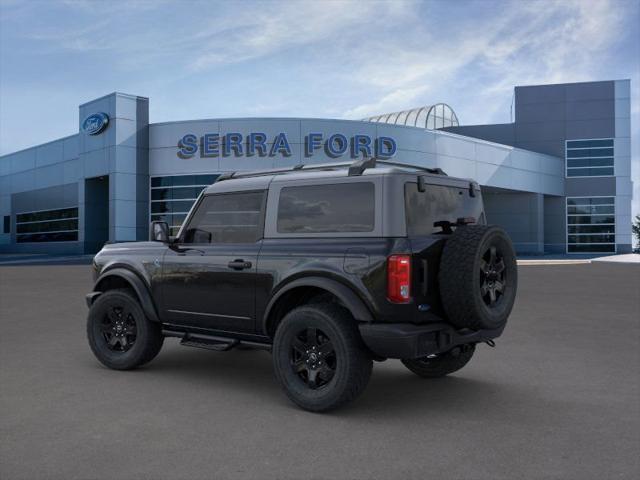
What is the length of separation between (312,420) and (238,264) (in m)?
1.57

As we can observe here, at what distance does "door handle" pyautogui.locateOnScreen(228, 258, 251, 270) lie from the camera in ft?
18.3

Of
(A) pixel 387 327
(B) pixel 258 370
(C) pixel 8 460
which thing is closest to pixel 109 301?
(B) pixel 258 370

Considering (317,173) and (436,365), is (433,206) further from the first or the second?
(436,365)

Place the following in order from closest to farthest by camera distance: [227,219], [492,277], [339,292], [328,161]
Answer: [339,292]
[492,277]
[227,219]
[328,161]

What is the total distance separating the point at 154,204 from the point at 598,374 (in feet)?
111

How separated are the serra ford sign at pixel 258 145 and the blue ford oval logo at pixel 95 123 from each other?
16.2 feet

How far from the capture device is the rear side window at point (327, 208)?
511cm

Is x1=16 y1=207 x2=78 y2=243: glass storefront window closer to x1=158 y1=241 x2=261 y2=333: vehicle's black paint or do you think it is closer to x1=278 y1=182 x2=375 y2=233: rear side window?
x1=158 y1=241 x2=261 y2=333: vehicle's black paint

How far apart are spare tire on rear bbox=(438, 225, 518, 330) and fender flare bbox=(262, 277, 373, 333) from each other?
25.1 inches

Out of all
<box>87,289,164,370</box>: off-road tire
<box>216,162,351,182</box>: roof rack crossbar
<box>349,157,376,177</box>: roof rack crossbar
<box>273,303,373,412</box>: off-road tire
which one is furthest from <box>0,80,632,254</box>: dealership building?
<box>273,303,373,412</box>: off-road tire

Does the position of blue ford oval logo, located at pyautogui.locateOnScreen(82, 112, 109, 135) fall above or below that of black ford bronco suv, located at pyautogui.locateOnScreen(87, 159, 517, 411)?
above

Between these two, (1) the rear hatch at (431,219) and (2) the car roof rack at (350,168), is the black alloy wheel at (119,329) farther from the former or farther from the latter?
(1) the rear hatch at (431,219)

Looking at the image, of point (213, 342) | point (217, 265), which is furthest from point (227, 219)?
point (213, 342)

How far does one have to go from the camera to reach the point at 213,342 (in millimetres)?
5953
